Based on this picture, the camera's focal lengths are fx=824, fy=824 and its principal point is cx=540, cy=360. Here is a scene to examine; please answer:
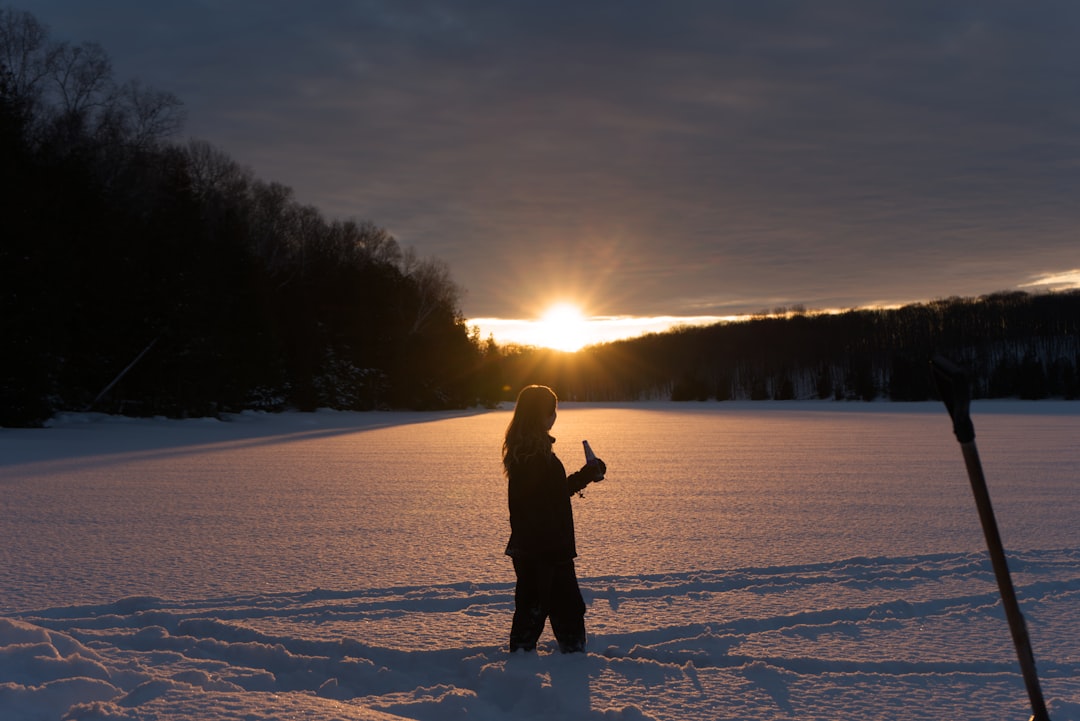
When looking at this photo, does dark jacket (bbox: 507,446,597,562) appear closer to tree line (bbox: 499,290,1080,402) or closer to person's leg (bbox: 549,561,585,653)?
person's leg (bbox: 549,561,585,653)

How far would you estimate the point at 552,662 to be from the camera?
4.79 metres

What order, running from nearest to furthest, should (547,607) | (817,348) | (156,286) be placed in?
(547,607)
(156,286)
(817,348)

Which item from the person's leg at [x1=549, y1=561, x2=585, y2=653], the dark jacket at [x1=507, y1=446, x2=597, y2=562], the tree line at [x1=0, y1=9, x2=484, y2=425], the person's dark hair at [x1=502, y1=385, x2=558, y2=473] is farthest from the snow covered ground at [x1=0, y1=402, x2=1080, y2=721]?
the tree line at [x1=0, y1=9, x2=484, y2=425]

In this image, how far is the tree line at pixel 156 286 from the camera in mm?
25938

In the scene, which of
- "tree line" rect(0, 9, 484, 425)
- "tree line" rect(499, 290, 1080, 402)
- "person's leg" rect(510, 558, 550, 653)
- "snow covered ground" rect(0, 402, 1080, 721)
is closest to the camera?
"snow covered ground" rect(0, 402, 1080, 721)

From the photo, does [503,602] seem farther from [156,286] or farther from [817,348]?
[817,348]

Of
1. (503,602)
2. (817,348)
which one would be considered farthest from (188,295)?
(817,348)

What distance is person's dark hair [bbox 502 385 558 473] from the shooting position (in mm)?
4996

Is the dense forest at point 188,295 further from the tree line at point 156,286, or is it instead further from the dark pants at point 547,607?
the dark pants at point 547,607

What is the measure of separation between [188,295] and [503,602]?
31.0 meters

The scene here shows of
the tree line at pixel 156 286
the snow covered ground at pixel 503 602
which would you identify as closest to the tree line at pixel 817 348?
the tree line at pixel 156 286

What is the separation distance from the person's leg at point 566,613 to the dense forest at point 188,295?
2500cm

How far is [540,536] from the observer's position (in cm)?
498

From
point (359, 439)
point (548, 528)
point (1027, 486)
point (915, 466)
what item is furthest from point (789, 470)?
point (359, 439)
